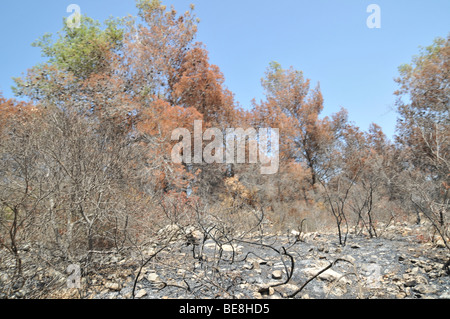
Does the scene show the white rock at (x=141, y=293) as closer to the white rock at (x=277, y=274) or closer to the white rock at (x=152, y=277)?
the white rock at (x=152, y=277)

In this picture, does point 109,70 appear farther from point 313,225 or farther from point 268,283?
point 268,283

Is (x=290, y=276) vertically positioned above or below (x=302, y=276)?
above

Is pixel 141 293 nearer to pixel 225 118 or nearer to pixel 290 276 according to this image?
pixel 290 276

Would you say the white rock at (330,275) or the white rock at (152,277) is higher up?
the white rock at (330,275)

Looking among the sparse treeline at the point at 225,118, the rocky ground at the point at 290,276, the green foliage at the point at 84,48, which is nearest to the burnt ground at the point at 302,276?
the rocky ground at the point at 290,276

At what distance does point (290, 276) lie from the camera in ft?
8.45

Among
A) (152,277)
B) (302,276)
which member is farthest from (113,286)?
(302,276)

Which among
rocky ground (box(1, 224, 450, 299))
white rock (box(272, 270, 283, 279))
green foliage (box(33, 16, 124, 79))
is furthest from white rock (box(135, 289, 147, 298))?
green foliage (box(33, 16, 124, 79))

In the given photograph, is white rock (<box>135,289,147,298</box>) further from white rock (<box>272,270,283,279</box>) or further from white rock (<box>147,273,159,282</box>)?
white rock (<box>272,270,283,279</box>)

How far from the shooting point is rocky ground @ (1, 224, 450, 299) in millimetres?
2627

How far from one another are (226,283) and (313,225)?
6.66 metres

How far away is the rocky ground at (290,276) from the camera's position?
2.63 metres

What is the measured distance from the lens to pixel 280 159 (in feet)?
59.9
